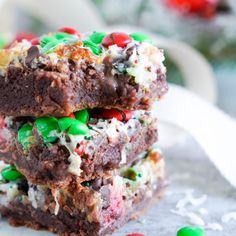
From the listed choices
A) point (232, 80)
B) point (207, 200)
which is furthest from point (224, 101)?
point (207, 200)

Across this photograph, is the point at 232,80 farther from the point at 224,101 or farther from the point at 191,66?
the point at 191,66

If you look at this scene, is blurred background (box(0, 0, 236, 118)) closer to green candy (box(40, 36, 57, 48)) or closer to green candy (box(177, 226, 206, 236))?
green candy (box(40, 36, 57, 48))

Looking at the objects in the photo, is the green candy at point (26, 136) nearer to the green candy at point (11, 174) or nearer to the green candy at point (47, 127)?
the green candy at point (47, 127)

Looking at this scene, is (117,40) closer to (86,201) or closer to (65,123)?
(65,123)

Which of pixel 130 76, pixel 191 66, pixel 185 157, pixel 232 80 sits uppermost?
pixel 232 80

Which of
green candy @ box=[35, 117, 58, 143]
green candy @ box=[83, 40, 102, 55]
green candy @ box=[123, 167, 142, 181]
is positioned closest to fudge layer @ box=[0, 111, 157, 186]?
green candy @ box=[35, 117, 58, 143]
